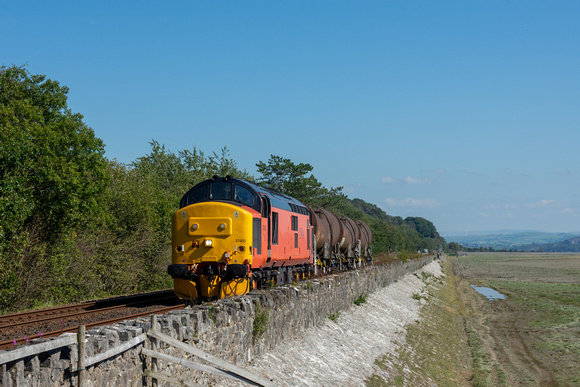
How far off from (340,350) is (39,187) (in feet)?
52.5

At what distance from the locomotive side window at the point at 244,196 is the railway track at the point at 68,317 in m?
3.99

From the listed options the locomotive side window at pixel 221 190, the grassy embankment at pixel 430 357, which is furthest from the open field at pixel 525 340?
the locomotive side window at pixel 221 190

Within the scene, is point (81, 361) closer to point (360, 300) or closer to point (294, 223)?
point (294, 223)

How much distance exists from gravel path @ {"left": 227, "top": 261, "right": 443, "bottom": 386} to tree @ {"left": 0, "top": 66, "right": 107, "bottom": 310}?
13.7m

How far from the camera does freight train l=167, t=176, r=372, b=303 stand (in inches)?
655

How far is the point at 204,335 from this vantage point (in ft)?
33.6

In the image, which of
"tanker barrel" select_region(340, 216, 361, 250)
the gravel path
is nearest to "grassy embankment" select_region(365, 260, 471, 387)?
the gravel path

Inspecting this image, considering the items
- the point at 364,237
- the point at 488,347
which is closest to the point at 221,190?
the point at 488,347

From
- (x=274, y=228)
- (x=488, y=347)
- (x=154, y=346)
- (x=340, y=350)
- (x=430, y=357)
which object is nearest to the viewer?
(x=154, y=346)

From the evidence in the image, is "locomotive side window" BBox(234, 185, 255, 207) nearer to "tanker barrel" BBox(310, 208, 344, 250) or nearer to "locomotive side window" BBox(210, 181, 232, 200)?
"locomotive side window" BBox(210, 181, 232, 200)

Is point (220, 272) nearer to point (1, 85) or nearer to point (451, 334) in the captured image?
point (451, 334)

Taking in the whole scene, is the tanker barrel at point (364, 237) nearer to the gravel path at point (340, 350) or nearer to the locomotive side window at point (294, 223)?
the gravel path at point (340, 350)

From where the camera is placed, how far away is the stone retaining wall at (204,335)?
649 centimetres

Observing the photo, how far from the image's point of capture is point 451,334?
101 feet
